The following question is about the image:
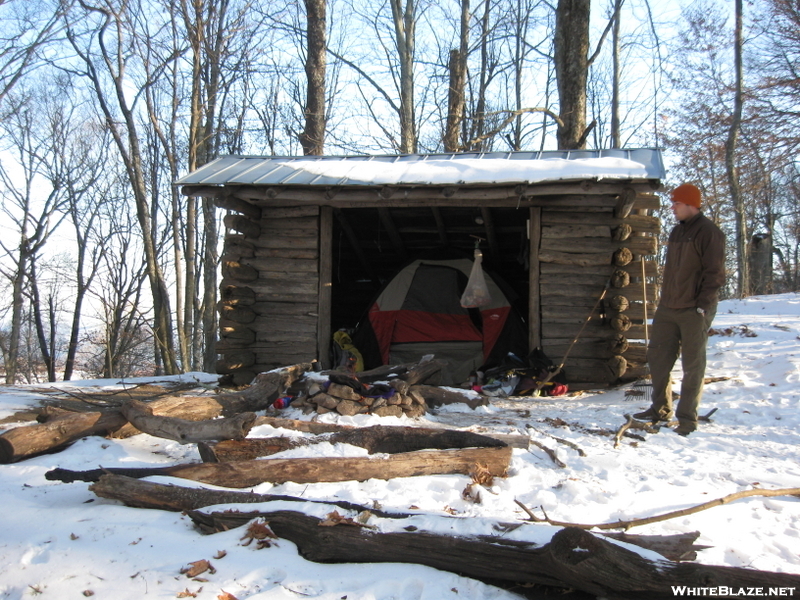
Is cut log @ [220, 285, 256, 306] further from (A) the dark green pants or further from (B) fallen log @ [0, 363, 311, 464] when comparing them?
(A) the dark green pants

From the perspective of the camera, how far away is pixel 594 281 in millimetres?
8102

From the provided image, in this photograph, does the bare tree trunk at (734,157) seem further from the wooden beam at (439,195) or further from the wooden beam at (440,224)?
the wooden beam at (439,195)

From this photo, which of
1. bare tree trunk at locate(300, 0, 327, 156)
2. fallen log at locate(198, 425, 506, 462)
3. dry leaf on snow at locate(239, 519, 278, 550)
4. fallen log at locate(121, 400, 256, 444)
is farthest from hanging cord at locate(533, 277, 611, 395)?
bare tree trunk at locate(300, 0, 327, 156)

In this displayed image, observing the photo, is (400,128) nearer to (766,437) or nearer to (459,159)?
(459,159)

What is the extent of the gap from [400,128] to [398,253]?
8.35m

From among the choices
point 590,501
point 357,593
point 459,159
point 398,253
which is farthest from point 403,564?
point 398,253

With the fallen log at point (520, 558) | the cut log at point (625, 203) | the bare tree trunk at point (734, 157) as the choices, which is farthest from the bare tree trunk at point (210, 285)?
the bare tree trunk at point (734, 157)

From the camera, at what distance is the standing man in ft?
17.1

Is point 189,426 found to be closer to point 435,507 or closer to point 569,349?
point 435,507

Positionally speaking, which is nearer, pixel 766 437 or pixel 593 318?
pixel 766 437

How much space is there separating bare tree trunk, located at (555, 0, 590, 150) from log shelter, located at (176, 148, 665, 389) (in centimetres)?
375

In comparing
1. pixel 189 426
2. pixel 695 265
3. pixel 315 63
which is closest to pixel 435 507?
pixel 189 426

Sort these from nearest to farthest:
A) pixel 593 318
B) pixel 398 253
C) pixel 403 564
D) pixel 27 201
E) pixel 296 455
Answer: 1. pixel 403 564
2. pixel 296 455
3. pixel 593 318
4. pixel 398 253
5. pixel 27 201

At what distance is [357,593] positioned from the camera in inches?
98.0
